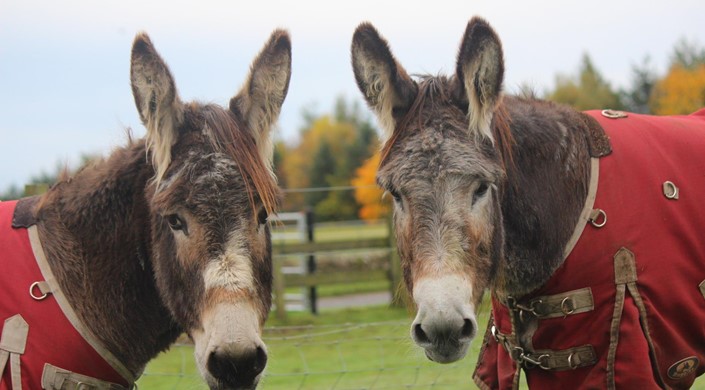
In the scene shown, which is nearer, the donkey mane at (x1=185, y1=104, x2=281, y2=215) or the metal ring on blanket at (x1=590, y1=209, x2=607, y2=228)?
the donkey mane at (x1=185, y1=104, x2=281, y2=215)

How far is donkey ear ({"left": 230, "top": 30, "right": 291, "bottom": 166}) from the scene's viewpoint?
11.6 ft

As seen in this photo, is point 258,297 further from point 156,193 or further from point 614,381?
point 614,381

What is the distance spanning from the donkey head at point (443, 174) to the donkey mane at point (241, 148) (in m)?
0.55

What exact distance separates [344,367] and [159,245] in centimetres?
415

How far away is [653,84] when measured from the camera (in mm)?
39188

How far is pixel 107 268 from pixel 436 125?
1732 mm

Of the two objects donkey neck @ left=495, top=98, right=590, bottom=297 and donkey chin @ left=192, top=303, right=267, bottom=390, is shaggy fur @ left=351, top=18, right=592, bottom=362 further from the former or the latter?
donkey chin @ left=192, top=303, right=267, bottom=390

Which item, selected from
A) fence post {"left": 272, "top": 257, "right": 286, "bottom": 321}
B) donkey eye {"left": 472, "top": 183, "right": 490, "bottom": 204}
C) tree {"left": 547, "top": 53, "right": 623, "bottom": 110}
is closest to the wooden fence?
fence post {"left": 272, "top": 257, "right": 286, "bottom": 321}

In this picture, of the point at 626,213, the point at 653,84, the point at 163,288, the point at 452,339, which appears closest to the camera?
the point at 452,339

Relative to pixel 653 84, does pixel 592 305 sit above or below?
above

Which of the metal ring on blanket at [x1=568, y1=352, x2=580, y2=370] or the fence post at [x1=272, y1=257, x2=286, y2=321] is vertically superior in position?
the metal ring on blanket at [x1=568, y1=352, x2=580, y2=370]

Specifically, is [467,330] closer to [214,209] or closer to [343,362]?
[214,209]

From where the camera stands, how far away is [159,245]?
129 inches

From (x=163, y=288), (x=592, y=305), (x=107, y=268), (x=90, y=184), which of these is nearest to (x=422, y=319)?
(x=592, y=305)
